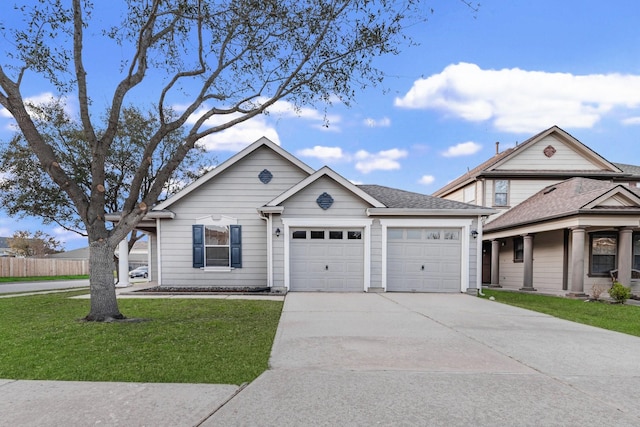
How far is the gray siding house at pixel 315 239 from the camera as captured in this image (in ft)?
38.5

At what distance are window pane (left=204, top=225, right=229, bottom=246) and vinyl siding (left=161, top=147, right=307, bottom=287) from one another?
497 mm

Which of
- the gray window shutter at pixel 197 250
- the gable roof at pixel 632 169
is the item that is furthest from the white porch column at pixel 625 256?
the gray window shutter at pixel 197 250

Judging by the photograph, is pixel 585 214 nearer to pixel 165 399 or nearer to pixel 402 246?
pixel 402 246

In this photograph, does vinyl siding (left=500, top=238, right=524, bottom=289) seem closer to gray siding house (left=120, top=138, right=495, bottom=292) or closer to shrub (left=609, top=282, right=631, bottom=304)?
shrub (left=609, top=282, right=631, bottom=304)

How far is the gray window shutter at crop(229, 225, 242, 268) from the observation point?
1256 centimetres

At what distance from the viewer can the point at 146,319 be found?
6820mm

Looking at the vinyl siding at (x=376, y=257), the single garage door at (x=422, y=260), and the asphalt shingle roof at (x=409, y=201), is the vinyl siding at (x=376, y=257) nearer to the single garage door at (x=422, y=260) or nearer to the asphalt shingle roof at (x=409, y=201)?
the single garage door at (x=422, y=260)

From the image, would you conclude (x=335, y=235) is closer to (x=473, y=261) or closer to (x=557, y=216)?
(x=473, y=261)

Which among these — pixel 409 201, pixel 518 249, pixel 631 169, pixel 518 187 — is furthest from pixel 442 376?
pixel 631 169

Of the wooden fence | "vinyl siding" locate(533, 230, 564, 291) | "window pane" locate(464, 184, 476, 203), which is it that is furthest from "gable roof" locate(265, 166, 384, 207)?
the wooden fence

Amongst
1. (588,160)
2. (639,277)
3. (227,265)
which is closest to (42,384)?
(227,265)

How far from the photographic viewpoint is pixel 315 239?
12.0 meters

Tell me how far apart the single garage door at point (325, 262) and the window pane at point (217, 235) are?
2.48 meters

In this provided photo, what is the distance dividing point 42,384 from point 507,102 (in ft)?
64.6
